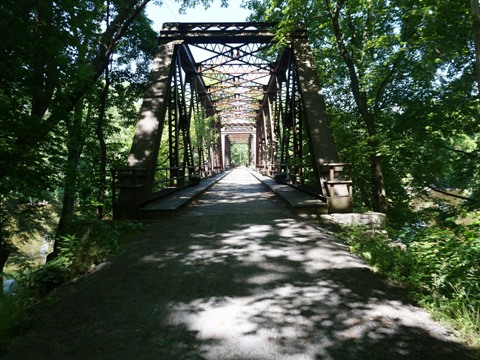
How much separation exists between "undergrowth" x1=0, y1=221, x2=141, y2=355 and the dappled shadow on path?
0.21m

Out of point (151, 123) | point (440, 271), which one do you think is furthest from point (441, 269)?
point (151, 123)

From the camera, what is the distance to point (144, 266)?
13.9 ft

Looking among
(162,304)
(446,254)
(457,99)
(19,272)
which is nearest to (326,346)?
(162,304)

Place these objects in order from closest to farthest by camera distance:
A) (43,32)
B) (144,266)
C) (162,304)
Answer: (162,304) < (144,266) < (43,32)

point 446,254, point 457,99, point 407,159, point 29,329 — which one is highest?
point 457,99

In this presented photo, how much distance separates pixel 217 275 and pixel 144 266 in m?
1.19

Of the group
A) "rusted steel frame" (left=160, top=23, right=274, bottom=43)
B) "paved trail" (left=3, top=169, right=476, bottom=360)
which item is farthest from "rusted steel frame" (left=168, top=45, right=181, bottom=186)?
"paved trail" (left=3, top=169, right=476, bottom=360)

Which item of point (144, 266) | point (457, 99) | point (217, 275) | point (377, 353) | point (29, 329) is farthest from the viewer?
point (457, 99)

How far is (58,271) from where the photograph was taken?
13.3ft

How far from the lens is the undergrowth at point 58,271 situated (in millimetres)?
2639

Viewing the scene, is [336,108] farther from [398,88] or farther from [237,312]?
[237,312]

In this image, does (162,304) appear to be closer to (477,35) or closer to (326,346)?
(326,346)

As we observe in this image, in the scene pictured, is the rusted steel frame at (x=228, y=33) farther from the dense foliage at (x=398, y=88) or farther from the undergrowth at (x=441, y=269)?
the undergrowth at (x=441, y=269)

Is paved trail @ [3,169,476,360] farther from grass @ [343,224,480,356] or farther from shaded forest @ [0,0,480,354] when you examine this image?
shaded forest @ [0,0,480,354]
